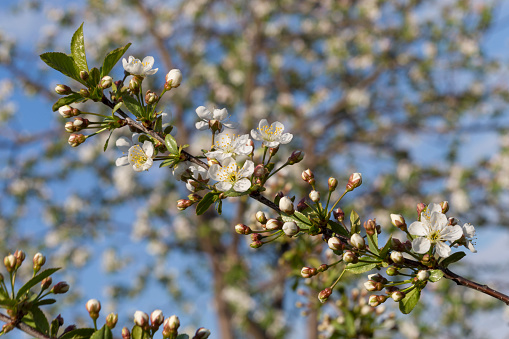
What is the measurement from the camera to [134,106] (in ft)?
4.35

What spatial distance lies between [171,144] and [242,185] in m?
0.23

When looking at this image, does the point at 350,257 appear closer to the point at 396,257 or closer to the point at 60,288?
the point at 396,257

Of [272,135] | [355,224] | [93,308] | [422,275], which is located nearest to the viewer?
[422,275]

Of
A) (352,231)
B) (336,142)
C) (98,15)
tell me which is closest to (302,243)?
(352,231)

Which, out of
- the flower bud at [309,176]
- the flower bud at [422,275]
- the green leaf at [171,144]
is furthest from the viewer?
the flower bud at [309,176]

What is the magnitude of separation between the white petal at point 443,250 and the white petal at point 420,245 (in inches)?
1.4

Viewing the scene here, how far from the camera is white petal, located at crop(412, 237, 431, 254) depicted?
1203 millimetres

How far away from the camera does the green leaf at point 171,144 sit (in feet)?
4.22


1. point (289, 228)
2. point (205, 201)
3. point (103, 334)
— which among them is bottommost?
point (103, 334)

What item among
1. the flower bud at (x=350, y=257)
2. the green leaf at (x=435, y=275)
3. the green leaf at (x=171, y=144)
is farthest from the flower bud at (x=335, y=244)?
the green leaf at (x=171, y=144)

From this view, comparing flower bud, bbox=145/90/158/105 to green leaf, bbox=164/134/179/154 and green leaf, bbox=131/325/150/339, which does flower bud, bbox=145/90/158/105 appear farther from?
green leaf, bbox=131/325/150/339

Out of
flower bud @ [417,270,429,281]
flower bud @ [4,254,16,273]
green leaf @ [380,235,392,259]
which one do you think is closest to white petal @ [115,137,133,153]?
flower bud @ [4,254,16,273]

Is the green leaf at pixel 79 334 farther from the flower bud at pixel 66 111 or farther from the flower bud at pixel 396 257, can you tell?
the flower bud at pixel 396 257

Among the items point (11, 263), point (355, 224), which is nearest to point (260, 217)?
point (355, 224)
